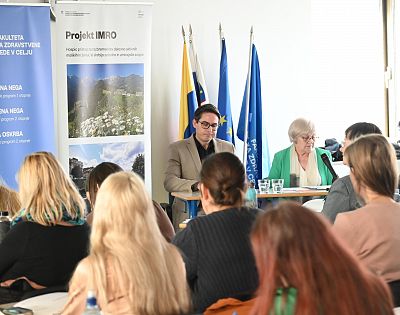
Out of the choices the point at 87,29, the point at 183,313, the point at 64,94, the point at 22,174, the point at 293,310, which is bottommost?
the point at 183,313

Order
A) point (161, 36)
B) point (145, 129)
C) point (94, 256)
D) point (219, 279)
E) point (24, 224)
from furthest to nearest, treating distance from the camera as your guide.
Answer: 1. point (161, 36)
2. point (145, 129)
3. point (24, 224)
4. point (219, 279)
5. point (94, 256)

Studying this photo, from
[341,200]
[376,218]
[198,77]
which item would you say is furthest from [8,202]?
[198,77]

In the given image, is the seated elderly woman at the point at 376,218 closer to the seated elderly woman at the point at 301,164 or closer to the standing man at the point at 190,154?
the seated elderly woman at the point at 301,164

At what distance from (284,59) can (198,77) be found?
3.81 ft

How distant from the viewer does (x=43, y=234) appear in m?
3.69

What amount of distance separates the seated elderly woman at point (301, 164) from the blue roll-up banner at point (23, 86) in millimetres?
2021

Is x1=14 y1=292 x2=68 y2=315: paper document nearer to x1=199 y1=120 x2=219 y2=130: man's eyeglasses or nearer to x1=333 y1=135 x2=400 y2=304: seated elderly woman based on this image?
x1=333 y1=135 x2=400 y2=304: seated elderly woman

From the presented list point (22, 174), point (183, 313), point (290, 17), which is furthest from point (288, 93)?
point (183, 313)

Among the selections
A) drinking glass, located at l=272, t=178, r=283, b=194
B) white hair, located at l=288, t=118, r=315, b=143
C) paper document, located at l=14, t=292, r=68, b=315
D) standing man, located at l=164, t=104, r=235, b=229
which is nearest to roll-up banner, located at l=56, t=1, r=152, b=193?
standing man, located at l=164, t=104, r=235, b=229

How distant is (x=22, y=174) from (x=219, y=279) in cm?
120

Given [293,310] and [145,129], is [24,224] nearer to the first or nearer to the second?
[293,310]

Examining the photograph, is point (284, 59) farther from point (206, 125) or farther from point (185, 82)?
point (206, 125)

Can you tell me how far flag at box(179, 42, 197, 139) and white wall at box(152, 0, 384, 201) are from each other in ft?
0.79

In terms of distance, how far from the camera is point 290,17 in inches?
331
